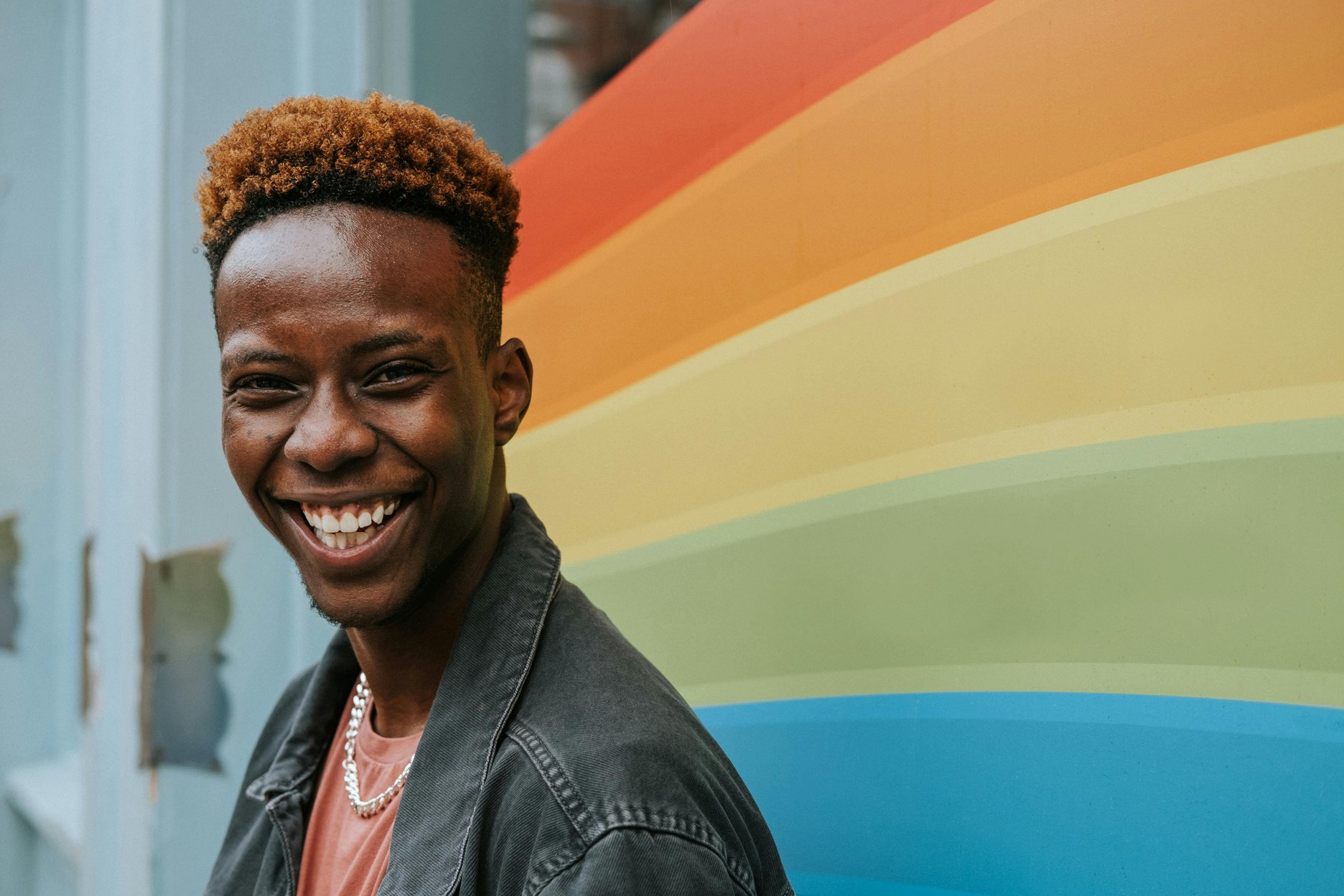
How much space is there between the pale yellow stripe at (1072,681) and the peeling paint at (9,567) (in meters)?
3.20

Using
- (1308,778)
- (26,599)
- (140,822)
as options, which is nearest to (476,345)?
(1308,778)

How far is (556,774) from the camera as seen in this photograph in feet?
3.58

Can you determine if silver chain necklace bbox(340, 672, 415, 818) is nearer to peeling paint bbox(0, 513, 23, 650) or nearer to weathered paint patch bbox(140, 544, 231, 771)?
weathered paint patch bbox(140, 544, 231, 771)

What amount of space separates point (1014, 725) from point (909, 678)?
147mm

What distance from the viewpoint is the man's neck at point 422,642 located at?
132 cm

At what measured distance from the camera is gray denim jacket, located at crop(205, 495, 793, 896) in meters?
1.04

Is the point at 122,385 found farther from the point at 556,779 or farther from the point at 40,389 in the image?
the point at 556,779

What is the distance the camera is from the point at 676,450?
5.68 feet

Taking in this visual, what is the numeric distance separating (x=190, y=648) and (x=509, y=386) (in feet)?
5.16

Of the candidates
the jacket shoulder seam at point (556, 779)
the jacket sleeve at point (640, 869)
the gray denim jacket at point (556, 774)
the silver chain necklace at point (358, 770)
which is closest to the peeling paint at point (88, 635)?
the silver chain necklace at point (358, 770)

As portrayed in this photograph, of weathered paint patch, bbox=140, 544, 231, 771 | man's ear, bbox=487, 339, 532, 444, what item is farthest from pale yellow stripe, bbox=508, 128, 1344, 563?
weathered paint patch, bbox=140, 544, 231, 771

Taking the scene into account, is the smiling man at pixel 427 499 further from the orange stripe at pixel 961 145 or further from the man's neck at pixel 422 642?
the orange stripe at pixel 961 145

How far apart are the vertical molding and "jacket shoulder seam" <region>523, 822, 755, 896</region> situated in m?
1.79

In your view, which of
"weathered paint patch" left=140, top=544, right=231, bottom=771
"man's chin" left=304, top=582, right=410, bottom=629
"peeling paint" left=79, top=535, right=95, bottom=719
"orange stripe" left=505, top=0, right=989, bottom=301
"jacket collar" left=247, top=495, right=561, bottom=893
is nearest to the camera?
"jacket collar" left=247, top=495, right=561, bottom=893
